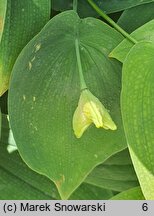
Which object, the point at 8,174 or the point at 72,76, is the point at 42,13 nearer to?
the point at 72,76

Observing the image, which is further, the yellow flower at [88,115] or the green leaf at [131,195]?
the green leaf at [131,195]

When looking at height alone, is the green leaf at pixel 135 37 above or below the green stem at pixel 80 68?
above

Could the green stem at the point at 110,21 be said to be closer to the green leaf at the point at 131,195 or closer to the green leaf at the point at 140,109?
the green leaf at the point at 140,109

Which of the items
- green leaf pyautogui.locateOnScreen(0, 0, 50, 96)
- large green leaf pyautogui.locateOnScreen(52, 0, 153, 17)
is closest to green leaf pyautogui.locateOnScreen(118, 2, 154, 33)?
large green leaf pyautogui.locateOnScreen(52, 0, 153, 17)

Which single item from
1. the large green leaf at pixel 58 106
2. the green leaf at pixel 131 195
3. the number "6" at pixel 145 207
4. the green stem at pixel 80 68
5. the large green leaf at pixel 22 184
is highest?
the green stem at pixel 80 68

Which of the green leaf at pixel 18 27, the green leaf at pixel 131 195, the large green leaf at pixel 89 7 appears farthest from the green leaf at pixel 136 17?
the green leaf at pixel 131 195

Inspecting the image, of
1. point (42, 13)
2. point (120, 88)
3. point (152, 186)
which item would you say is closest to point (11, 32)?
point (42, 13)

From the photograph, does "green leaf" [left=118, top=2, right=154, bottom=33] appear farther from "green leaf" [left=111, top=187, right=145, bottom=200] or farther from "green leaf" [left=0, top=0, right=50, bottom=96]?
"green leaf" [left=111, top=187, right=145, bottom=200]
